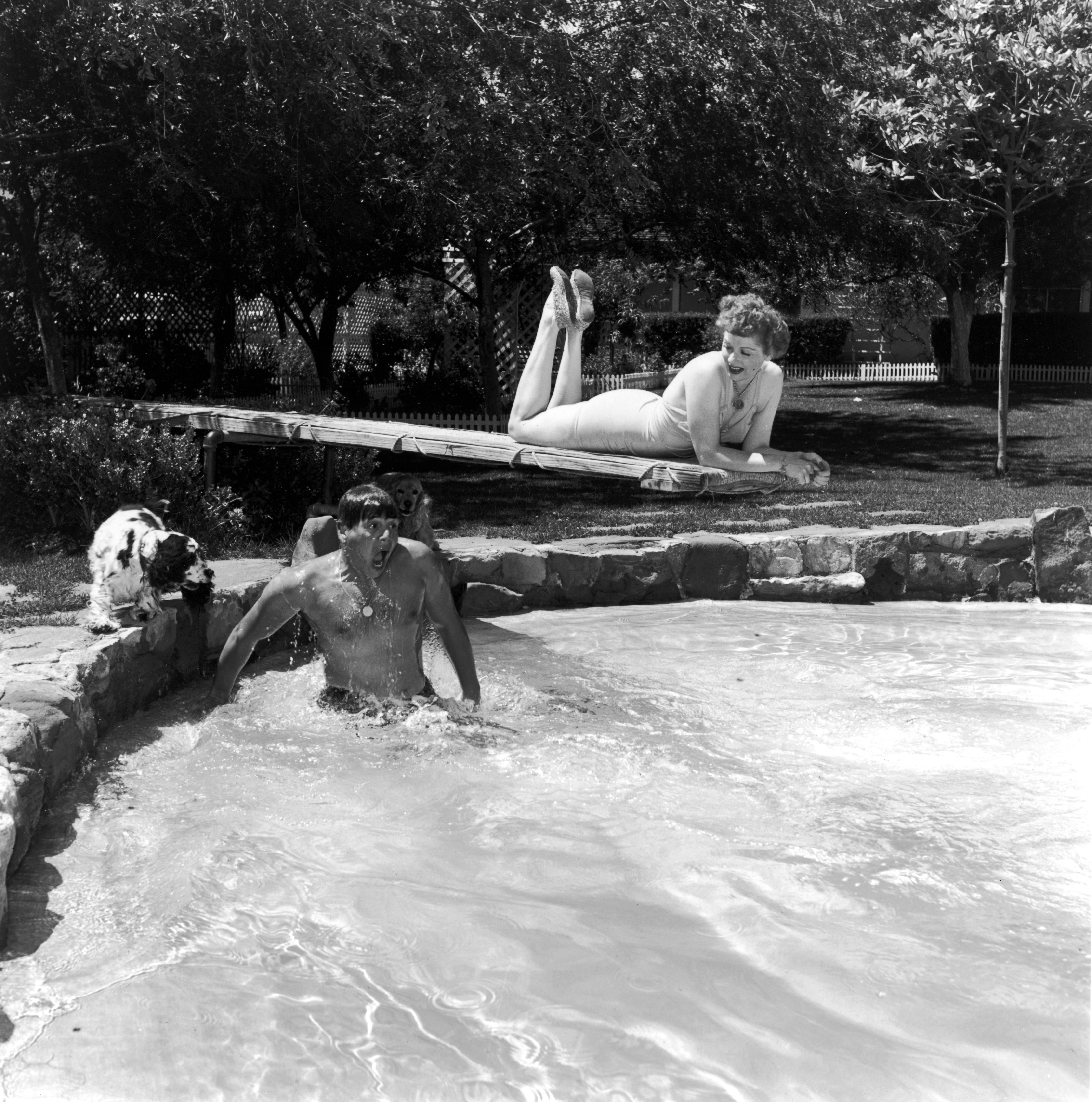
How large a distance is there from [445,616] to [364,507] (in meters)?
0.63

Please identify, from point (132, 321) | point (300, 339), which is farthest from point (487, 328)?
point (300, 339)

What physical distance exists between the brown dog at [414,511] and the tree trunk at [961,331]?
1923cm

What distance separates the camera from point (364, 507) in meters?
5.42

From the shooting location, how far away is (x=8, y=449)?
9258mm

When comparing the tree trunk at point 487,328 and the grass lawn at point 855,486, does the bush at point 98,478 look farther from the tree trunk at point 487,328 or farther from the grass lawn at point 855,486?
the tree trunk at point 487,328

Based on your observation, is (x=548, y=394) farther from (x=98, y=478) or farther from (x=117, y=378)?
(x=117, y=378)

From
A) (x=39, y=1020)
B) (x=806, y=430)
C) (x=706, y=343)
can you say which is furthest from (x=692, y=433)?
(x=706, y=343)

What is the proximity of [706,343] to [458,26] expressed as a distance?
59.1 ft

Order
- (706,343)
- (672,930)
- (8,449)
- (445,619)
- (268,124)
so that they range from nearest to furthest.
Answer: (672,930) → (445,619) → (8,449) → (268,124) → (706,343)

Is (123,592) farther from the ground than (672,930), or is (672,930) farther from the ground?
(123,592)

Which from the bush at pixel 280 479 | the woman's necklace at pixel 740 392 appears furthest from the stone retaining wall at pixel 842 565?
the woman's necklace at pixel 740 392

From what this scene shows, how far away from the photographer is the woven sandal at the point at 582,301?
6020 millimetres

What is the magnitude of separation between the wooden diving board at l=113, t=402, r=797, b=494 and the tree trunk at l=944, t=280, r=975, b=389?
18285 millimetres

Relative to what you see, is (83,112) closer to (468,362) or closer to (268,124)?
(268,124)
